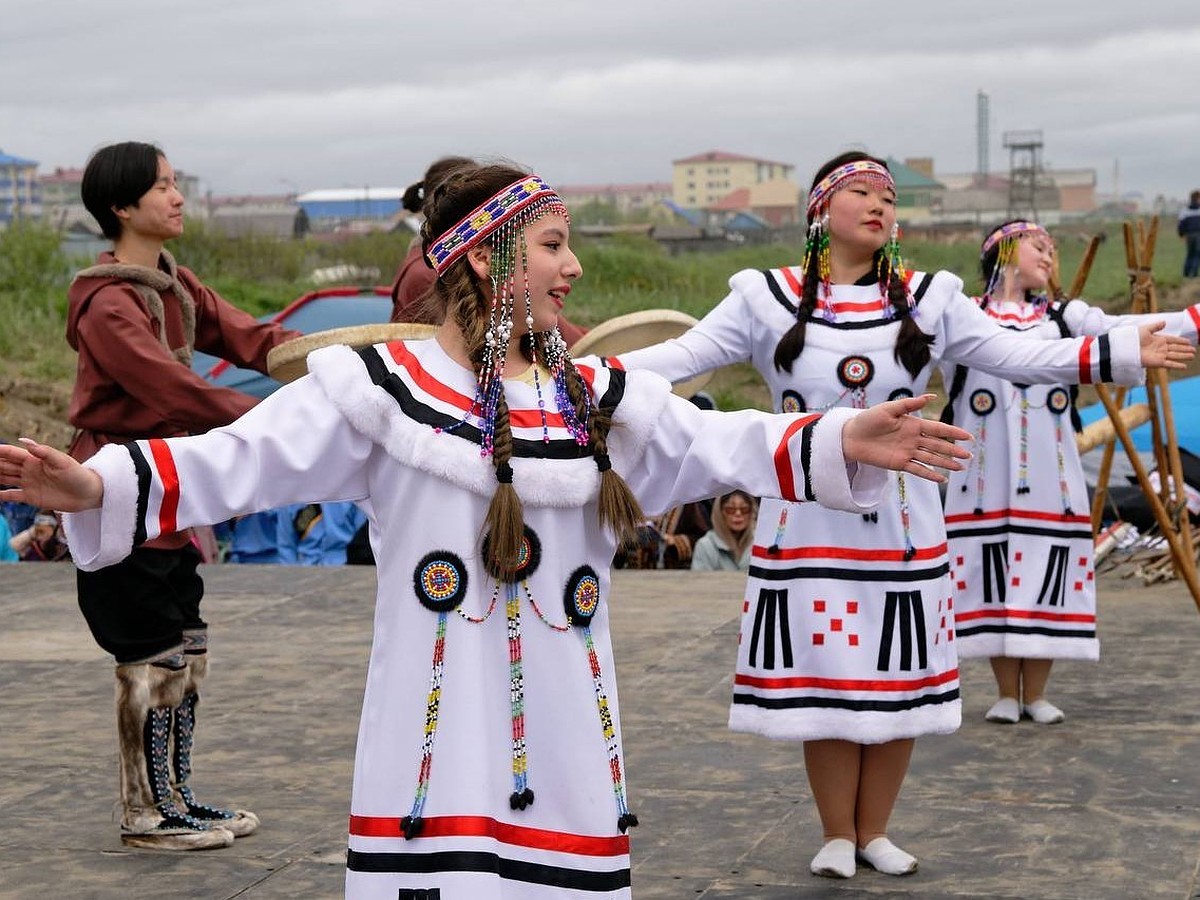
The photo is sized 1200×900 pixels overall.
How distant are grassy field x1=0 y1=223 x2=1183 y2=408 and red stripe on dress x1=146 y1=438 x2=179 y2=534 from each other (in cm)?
1513

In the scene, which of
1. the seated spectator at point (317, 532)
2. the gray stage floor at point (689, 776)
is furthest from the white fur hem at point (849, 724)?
the seated spectator at point (317, 532)

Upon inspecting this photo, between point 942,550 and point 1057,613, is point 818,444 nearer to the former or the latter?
point 942,550

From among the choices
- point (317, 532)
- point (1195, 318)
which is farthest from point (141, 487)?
point (317, 532)

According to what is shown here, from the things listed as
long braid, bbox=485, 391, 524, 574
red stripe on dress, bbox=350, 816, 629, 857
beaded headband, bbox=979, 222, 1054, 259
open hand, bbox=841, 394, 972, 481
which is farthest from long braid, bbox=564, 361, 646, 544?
beaded headband, bbox=979, 222, 1054, 259

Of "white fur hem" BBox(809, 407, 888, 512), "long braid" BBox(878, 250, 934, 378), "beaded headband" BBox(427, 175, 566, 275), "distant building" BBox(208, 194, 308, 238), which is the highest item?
"distant building" BBox(208, 194, 308, 238)

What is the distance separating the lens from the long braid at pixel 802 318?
4.88 m

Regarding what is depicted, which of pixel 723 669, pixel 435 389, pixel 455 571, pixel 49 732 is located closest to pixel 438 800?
pixel 455 571

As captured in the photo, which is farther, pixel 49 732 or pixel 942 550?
pixel 49 732

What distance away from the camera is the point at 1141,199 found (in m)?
156

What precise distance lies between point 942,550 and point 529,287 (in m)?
1.97

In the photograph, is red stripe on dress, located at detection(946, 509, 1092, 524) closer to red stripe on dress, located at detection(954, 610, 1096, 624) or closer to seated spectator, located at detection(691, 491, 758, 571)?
red stripe on dress, located at detection(954, 610, 1096, 624)

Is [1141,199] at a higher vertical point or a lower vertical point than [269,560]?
higher

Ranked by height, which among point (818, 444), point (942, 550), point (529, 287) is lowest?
point (942, 550)

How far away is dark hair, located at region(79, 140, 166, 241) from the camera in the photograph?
498 centimetres
